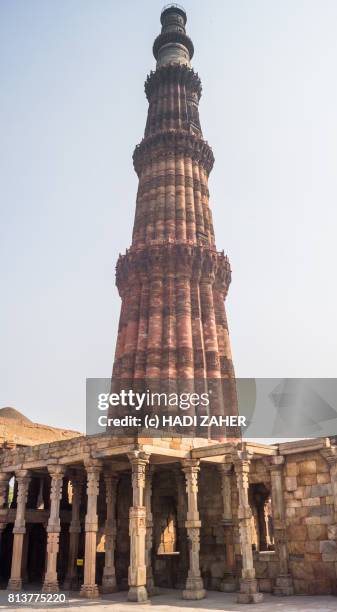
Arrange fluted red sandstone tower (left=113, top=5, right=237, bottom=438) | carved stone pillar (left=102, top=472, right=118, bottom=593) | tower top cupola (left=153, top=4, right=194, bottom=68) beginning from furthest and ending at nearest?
tower top cupola (left=153, top=4, right=194, bottom=68) → fluted red sandstone tower (left=113, top=5, right=237, bottom=438) → carved stone pillar (left=102, top=472, right=118, bottom=593)

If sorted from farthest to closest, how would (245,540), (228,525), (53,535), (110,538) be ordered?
1. (110,538)
2. (53,535)
3. (228,525)
4. (245,540)

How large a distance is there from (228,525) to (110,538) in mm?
4200

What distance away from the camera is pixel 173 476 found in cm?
2142

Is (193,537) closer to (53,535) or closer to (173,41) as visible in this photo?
(53,535)

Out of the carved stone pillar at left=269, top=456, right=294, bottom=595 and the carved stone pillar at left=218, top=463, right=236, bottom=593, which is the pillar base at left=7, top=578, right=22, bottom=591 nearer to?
the carved stone pillar at left=218, top=463, right=236, bottom=593

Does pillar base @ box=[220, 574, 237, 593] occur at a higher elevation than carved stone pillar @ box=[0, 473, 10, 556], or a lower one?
lower

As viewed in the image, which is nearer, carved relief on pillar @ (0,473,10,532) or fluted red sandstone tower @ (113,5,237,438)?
carved relief on pillar @ (0,473,10,532)

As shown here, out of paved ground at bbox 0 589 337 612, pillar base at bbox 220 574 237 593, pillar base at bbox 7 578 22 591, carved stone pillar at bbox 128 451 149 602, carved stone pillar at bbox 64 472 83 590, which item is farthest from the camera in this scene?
carved stone pillar at bbox 64 472 83 590

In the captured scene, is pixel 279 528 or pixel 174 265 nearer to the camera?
pixel 279 528

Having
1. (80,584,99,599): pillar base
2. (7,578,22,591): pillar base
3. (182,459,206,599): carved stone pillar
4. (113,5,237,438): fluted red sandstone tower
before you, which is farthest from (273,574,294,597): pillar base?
(113,5,237,438): fluted red sandstone tower

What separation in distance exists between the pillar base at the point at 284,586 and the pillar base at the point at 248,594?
1418 millimetres

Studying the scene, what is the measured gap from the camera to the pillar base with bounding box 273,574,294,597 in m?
16.6

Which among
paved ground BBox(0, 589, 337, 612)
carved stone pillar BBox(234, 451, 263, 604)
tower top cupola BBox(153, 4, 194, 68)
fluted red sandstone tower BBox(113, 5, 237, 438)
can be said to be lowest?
paved ground BBox(0, 589, 337, 612)

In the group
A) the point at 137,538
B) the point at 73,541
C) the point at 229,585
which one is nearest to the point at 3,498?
the point at 73,541
